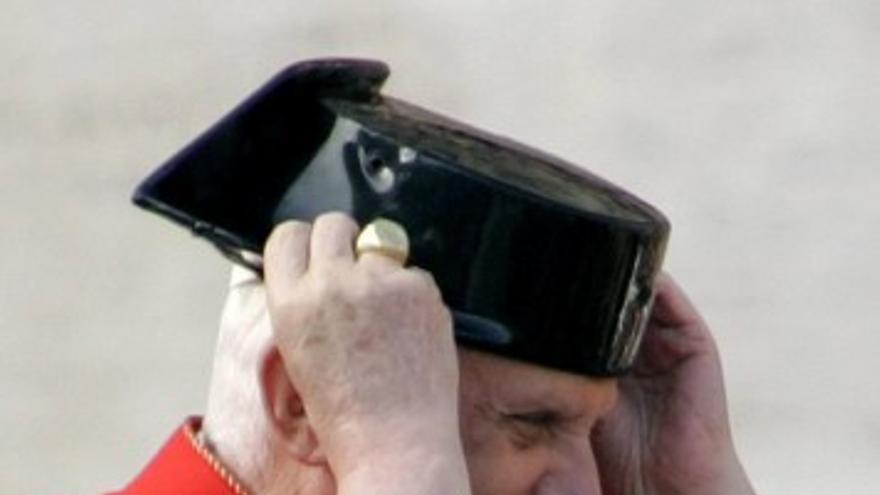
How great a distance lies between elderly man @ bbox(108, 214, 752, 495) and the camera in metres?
4.45

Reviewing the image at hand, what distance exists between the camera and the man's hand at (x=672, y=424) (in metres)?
4.96

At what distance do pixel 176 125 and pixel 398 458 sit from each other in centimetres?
313

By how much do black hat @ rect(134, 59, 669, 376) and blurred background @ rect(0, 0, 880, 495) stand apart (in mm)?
2613

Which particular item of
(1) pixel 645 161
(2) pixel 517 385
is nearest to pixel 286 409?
(2) pixel 517 385

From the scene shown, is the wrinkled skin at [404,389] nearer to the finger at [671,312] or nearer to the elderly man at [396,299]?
the elderly man at [396,299]

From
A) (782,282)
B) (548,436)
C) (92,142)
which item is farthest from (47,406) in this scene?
(548,436)

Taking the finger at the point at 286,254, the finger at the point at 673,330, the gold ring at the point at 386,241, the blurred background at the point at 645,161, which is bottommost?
the blurred background at the point at 645,161

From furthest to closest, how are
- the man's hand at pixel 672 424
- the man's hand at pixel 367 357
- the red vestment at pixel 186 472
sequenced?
the man's hand at pixel 672 424, the red vestment at pixel 186 472, the man's hand at pixel 367 357

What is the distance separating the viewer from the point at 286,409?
4.53 m

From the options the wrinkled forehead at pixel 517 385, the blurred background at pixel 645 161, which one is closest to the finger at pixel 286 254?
the wrinkled forehead at pixel 517 385

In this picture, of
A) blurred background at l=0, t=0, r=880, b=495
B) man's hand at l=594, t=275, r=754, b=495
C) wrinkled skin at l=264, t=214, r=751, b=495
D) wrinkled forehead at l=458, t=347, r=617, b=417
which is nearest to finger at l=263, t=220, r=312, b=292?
wrinkled skin at l=264, t=214, r=751, b=495

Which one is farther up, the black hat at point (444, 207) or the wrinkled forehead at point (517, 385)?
the black hat at point (444, 207)

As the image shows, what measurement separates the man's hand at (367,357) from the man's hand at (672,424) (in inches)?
20.4

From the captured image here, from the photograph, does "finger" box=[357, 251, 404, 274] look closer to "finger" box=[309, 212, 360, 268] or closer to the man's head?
"finger" box=[309, 212, 360, 268]
